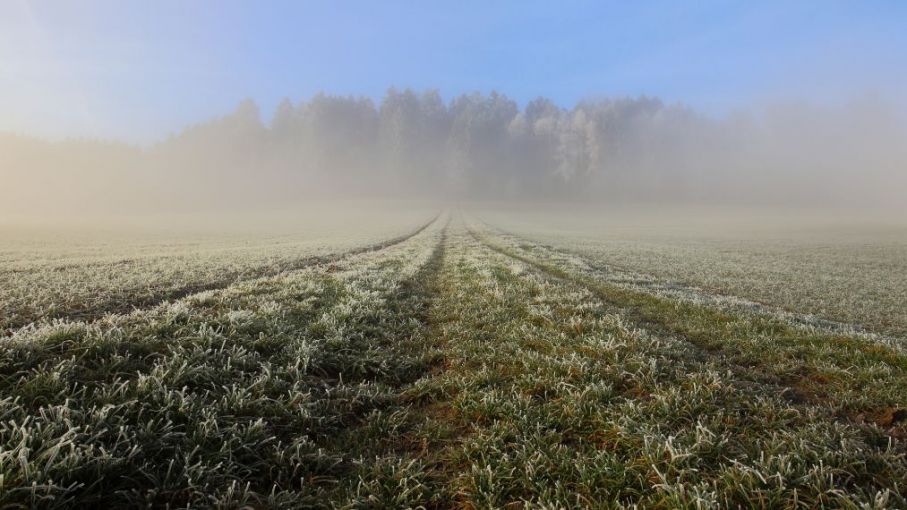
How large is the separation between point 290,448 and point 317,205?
498 ft

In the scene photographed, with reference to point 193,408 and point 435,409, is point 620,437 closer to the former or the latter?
point 435,409

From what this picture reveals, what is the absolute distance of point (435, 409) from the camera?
6.08 metres

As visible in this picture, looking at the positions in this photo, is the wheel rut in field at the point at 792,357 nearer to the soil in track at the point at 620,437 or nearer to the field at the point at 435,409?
the field at the point at 435,409

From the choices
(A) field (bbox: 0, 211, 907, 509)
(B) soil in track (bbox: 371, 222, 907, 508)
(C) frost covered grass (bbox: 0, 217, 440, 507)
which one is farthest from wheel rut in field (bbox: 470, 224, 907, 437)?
(C) frost covered grass (bbox: 0, 217, 440, 507)

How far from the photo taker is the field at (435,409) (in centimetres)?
380

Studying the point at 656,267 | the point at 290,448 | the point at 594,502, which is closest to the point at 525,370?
the point at 594,502

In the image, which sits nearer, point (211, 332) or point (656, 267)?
point (211, 332)

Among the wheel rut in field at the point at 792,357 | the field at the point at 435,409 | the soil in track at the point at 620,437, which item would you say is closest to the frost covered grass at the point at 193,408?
the field at the point at 435,409

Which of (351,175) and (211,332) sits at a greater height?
(351,175)

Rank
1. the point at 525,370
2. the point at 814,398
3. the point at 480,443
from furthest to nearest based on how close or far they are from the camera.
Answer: the point at 525,370 → the point at 814,398 → the point at 480,443

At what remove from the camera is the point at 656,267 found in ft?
93.0

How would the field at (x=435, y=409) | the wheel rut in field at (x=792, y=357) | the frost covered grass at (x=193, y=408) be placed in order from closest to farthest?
the frost covered grass at (x=193, y=408) → the field at (x=435, y=409) → the wheel rut in field at (x=792, y=357)

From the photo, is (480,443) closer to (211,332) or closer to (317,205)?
(211,332)

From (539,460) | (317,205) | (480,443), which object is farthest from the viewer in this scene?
(317,205)
